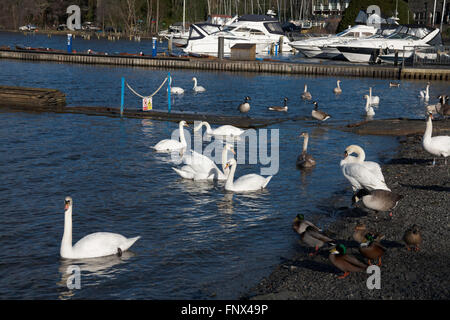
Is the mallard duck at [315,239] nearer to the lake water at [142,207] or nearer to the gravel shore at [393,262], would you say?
the gravel shore at [393,262]

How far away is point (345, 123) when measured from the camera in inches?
1117

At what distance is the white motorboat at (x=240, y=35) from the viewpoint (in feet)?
232

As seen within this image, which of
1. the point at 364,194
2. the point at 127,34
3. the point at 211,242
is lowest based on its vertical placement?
the point at 211,242

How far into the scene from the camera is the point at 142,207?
48.4 ft

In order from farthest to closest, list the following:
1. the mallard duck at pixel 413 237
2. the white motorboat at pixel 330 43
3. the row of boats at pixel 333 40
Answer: the white motorboat at pixel 330 43 → the row of boats at pixel 333 40 → the mallard duck at pixel 413 237

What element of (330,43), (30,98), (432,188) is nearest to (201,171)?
(432,188)

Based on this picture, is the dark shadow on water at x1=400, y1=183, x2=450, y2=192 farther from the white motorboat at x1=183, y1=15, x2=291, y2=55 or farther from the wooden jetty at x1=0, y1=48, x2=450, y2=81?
the white motorboat at x1=183, y1=15, x2=291, y2=55

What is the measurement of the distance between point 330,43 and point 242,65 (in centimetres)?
1693

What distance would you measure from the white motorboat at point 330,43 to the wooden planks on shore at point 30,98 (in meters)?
41.5

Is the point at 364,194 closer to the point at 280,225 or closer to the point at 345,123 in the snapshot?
the point at 280,225

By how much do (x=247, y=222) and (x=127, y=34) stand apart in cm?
13092

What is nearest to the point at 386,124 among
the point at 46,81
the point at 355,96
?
the point at 355,96

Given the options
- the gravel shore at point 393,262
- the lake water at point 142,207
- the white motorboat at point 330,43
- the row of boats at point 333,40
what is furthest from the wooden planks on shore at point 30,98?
the white motorboat at point 330,43

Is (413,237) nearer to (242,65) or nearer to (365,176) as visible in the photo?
(365,176)
